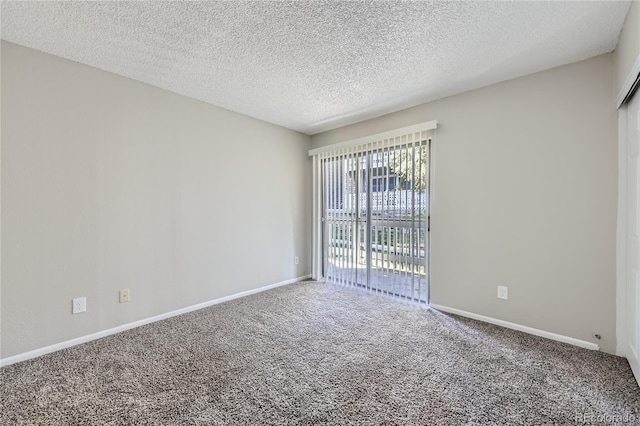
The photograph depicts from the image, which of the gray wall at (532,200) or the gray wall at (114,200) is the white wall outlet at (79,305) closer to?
the gray wall at (114,200)

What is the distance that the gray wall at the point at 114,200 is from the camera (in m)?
2.06

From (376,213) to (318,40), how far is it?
2.13 m

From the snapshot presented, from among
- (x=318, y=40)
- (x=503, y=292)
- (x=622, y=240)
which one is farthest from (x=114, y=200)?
(x=622, y=240)

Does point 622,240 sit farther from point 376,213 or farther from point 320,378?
point 320,378

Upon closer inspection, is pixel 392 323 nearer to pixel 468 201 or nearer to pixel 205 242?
pixel 468 201

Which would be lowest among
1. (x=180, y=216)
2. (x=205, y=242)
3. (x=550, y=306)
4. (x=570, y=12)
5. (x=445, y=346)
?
(x=445, y=346)

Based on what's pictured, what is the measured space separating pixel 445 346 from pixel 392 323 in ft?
1.79

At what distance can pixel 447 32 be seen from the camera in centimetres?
191

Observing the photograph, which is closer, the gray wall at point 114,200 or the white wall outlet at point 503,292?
the gray wall at point 114,200

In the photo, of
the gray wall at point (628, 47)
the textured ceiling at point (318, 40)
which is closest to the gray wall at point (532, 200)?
the gray wall at point (628, 47)

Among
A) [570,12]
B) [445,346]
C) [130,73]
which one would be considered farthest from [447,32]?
[130,73]

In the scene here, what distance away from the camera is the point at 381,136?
348 cm

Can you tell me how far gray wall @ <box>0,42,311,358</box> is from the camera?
2059 millimetres

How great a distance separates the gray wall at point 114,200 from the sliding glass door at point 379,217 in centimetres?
101
